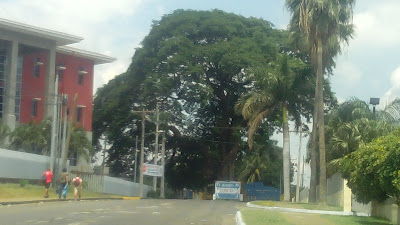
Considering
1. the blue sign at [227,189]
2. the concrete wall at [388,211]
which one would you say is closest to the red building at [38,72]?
Answer: the blue sign at [227,189]

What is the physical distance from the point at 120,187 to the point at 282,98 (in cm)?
2096

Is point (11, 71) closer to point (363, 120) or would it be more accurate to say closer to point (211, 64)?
point (211, 64)

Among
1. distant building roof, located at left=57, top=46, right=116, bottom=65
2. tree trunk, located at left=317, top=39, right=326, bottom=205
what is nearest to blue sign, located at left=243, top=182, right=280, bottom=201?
distant building roof, located at left=57, top=46, right=116, bottom=65

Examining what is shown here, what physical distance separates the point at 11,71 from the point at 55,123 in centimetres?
1033

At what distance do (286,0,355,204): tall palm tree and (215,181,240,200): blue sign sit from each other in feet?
54.5

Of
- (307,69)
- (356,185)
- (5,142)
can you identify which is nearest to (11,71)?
(5,142)

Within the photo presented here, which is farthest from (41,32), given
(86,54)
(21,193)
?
(21,193)

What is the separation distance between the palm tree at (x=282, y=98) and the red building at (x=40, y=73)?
12.7 metres

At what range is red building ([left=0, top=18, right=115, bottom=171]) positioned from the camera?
166 feet

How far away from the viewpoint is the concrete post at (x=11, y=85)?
5031 cm

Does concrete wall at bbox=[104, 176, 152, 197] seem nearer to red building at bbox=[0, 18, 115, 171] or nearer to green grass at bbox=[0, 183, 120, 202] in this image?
red building at bbox=[0, 18, 115, 171]

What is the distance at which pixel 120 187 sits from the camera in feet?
186

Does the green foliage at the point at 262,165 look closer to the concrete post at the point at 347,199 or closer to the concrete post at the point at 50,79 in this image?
the concrete post at the point at 50,79

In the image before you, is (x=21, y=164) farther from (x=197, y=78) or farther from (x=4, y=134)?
(x=197, y=78)
